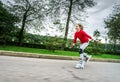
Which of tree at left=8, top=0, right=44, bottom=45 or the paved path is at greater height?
tree at left=8, top=0, right=44, bottom=45

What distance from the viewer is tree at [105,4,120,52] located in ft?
121

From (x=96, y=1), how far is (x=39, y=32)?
9.51 metres

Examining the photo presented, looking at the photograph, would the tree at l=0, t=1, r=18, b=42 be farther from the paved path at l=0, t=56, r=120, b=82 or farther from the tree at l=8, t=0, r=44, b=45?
the paved path at l=0, t=56, r=120, b=82

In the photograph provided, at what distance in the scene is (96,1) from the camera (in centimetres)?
3269

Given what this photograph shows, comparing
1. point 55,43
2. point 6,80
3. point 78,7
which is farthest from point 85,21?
point 6,80

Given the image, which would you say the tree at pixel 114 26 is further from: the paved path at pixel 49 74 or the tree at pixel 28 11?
the paved path at pixel 49 74

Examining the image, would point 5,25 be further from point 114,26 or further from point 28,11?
point 114,26

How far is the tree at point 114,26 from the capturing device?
36894 millimetres

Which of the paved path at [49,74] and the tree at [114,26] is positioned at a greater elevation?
the tree at [114,26]

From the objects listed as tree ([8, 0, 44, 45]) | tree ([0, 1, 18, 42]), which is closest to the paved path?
tree ([0, 1, 18, 42])

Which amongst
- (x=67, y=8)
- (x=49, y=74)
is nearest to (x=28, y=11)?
(x=67, y=8)

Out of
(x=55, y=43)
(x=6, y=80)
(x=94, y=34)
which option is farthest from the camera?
(x=94, y=34)

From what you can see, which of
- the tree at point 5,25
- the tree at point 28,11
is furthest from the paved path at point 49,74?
the tree at point 28,11

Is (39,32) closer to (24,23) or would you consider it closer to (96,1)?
(24,23)
